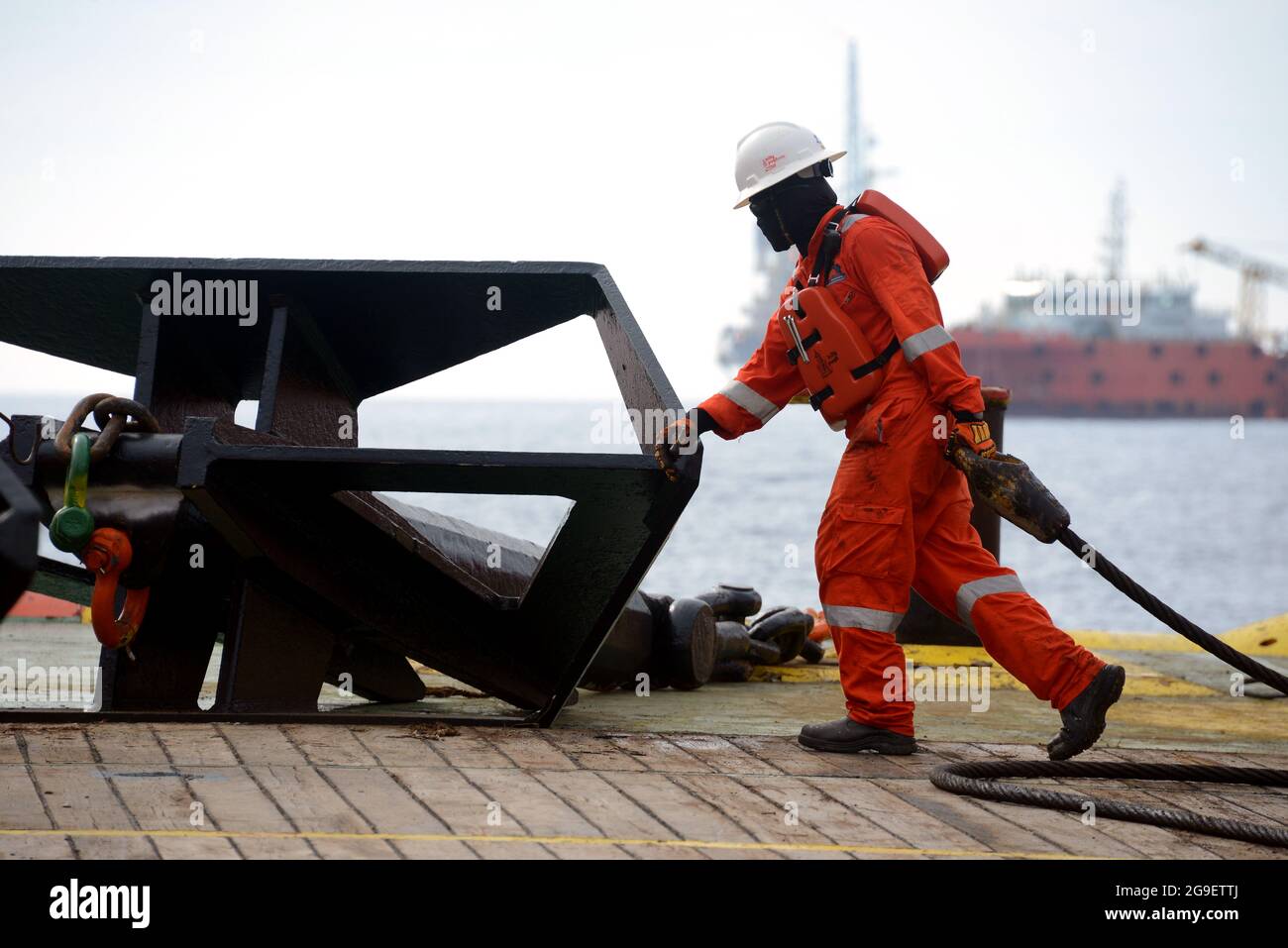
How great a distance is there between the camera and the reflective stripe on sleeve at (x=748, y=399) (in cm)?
458

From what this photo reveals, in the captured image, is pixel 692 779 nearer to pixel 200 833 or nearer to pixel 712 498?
pixel 200 833

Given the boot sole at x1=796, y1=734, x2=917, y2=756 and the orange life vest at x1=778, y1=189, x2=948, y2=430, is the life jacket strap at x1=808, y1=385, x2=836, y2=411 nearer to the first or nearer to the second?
the orange life vest at x1=778, y1=189, x2=948, y2=430

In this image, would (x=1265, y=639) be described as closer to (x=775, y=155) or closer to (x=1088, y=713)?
(x=1088, y=713)

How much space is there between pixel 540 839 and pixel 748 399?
6.32 feet

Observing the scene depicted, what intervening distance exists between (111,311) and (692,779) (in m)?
2.36

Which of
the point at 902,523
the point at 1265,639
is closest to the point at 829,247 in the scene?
the point at 902,523

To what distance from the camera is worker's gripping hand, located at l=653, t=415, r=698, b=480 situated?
3.94m

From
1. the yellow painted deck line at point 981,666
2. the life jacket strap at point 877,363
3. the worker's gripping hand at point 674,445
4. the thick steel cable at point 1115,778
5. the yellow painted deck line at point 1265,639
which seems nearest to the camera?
the thick steel cable at point 1115,778

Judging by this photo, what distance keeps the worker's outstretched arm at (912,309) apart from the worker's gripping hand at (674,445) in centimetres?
67

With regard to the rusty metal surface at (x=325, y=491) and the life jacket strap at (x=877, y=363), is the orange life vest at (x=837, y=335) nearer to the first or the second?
the life jacket strap at (x=877, y=363)

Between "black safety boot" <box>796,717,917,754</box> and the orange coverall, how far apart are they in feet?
0.10

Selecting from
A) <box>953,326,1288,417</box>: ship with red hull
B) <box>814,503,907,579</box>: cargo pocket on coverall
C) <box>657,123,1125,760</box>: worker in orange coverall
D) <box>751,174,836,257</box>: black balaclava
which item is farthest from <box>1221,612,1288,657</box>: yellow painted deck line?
<box>953,326,1288,417</box>: ship with red hull

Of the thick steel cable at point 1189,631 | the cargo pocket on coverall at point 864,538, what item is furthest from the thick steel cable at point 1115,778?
the cargo pocket on coverall at point 864,538
